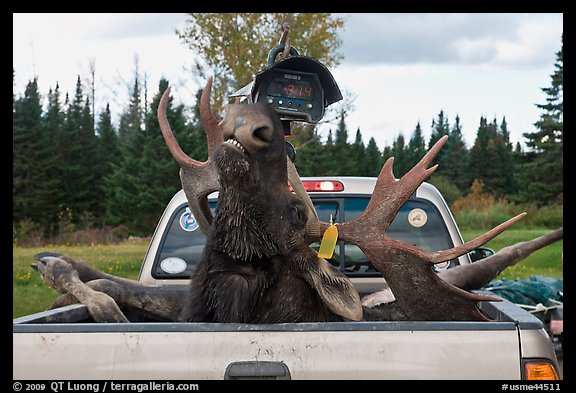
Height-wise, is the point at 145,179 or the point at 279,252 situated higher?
the point at 145,179

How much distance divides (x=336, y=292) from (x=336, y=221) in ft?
5.59

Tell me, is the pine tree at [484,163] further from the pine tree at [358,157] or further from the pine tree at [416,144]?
the pine tree at [358,157]

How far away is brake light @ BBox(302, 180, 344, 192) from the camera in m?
5.18

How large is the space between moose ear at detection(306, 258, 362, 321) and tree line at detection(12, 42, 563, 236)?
2520 cm

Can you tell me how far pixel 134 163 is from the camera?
3341 centimetres

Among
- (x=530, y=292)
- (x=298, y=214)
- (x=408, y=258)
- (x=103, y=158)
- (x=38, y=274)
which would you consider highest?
(x=103, y=158)

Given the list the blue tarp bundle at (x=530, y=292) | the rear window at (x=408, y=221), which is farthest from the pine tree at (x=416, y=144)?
the rear window at (x=408, y=221)

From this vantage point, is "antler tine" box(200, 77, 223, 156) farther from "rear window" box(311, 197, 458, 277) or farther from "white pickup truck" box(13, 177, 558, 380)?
"rear window" box(311, 197, 458, 277)

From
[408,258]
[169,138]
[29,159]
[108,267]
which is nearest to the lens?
[408,258]

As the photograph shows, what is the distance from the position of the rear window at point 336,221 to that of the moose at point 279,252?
118 cm

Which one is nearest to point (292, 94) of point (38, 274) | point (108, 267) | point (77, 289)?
point (77, 289)

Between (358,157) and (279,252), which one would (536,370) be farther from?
(358,157)
